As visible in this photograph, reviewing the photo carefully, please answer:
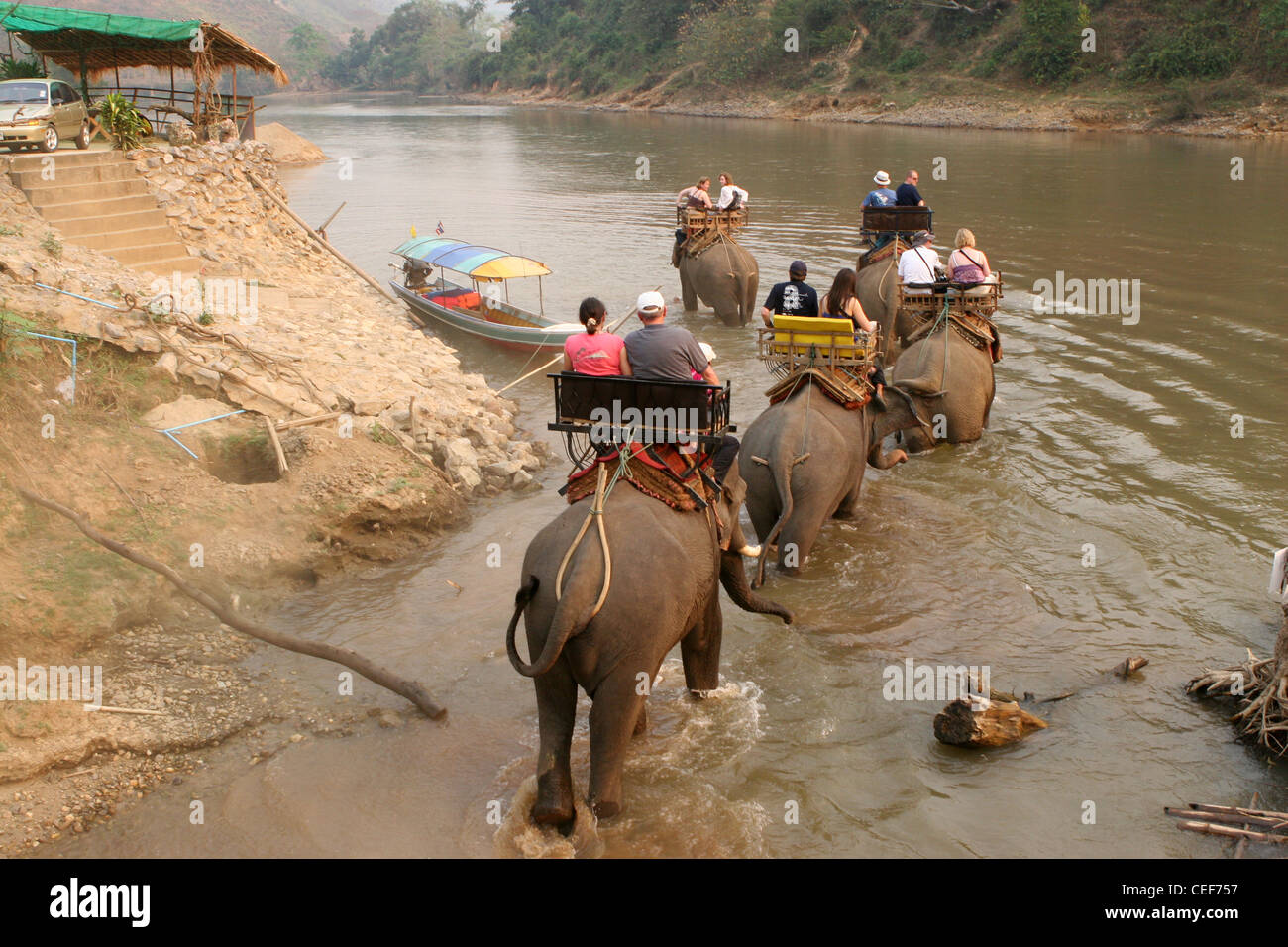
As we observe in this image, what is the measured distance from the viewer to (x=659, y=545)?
546 cm

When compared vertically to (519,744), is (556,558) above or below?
above

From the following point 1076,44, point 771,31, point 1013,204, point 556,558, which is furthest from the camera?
point 771,31

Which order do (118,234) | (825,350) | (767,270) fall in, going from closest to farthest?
1. (825,350)
2. (118,234)
3. (767,270)

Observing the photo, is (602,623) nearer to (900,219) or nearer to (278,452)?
(278,452)

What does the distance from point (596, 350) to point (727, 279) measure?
36.3 feet

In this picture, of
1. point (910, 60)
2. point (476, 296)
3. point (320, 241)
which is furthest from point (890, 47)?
point (476, 296)

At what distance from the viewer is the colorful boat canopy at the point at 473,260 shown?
1658 cm

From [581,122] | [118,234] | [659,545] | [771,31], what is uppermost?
[771,31]

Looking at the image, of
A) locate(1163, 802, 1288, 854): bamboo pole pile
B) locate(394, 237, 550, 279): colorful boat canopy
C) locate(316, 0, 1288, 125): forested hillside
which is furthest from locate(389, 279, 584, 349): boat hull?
locate(316, 0, 1288, 125): forested hillside

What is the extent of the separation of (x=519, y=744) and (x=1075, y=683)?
3.78 m

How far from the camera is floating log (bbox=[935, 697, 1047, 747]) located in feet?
20.9

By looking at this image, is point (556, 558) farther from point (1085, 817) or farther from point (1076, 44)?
point (1076, 44)

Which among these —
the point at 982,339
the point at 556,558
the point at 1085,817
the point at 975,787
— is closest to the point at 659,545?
the point at 556,558

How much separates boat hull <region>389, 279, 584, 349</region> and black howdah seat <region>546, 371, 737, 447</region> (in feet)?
30.0
